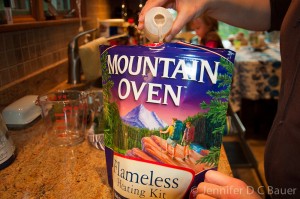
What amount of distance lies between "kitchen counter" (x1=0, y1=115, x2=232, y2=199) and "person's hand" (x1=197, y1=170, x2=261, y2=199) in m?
0.19

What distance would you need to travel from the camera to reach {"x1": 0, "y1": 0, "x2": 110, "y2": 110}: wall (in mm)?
897

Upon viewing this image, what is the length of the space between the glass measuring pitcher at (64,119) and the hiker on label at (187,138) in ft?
1.33

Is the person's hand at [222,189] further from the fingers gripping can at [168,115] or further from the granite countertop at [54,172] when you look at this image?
the granite countertop at [54,172]

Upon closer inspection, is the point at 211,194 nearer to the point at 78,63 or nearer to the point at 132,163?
the point at 132,163

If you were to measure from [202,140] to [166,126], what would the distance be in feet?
0.21

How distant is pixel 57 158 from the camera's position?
0.66 meters

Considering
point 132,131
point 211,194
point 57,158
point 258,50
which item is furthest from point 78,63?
point 258,50

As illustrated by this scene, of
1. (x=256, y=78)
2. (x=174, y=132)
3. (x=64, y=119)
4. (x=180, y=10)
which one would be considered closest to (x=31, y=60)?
(x=64, y=119)

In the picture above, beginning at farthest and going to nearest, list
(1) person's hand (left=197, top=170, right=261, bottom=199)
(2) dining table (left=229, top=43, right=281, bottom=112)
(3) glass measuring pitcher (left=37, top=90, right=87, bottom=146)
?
(2) dining table (left=229, top=43, right=281, bottom=112)
(3) glass measuring pitcher (left=37, top=90, right=87, bottom=146)
(1) person's hand (left=197, top=170, right=261, bottom=199)

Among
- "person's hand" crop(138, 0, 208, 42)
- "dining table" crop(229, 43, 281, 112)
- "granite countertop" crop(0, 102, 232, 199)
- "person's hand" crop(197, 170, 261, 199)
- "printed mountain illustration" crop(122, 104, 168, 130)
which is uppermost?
"person's hand" crop(138, 0, 208, 42)

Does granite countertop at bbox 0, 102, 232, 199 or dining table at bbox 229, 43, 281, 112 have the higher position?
granite countertop at bbox 0, 102, 232, 199

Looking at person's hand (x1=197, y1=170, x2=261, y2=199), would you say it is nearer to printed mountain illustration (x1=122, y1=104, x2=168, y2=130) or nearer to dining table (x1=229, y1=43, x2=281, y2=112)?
printed mountain illustration (x1=122, y1=104, x2=168, y2=130)

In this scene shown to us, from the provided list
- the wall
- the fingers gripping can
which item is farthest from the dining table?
the fingers gripping can

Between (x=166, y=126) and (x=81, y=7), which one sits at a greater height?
(x=81, y=7)
